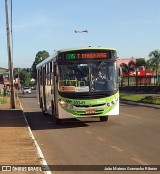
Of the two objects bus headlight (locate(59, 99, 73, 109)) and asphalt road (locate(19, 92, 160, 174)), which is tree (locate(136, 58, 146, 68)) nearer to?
asphalt road (locate(19, 92, 160, 174))

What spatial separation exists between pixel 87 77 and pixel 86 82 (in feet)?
0.72

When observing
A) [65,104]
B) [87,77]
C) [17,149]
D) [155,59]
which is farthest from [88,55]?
[155,59]

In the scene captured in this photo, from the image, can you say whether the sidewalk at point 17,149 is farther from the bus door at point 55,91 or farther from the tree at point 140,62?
the tree at point 140,62

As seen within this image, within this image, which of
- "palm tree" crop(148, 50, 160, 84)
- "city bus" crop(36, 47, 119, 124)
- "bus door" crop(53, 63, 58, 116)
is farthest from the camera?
"palm tree" crop(148, 50, 160, 84)

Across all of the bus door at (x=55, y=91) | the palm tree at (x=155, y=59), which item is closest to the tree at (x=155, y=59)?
the palm tree at (x=155, y=59)

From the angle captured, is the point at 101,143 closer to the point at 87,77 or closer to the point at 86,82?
the point at 86,82

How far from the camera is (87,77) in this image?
20.0 m

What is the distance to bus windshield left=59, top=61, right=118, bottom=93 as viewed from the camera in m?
19.9

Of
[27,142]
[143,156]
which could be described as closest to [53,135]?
[27,142]

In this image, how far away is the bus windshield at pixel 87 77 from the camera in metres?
19.9

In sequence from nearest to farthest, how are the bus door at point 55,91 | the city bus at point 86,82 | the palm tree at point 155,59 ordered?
1. the city bus at point 86,82
2. the bus door at point 55,91
3. the palm tree at point 155,59

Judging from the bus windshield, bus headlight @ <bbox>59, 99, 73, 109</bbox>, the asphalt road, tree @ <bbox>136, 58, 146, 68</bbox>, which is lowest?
the asphalt road

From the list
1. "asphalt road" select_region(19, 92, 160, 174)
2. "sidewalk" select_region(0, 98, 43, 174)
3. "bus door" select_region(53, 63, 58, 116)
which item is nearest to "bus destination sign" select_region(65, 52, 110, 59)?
"bus door" select_region(53, 63, 58, 116)

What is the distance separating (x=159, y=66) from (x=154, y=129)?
96982 millimetres
